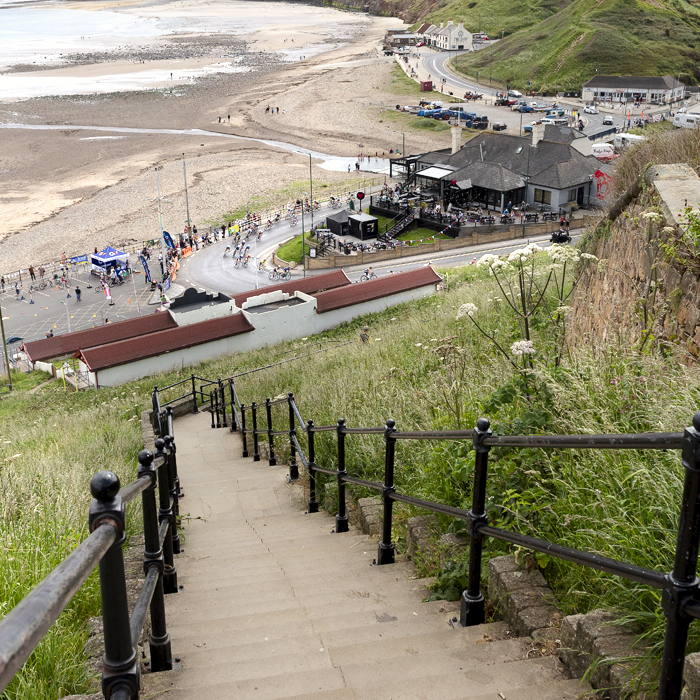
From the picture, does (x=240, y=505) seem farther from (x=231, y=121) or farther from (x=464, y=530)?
(x=231, y=121)

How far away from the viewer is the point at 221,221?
161 ft

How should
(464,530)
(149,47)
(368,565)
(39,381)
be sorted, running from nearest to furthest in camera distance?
(464,530) → (368,565) → (39,381) → (149,47)

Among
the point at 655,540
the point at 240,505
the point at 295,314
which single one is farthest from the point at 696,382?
the point at 295,314

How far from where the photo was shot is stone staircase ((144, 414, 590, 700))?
290 cm

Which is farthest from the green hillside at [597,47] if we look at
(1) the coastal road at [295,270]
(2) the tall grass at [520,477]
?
(2) the tall grass at [520,477]

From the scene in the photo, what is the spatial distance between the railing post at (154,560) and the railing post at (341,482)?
2.66m

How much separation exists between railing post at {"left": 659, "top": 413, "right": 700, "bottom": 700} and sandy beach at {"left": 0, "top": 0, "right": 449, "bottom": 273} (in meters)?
43.6

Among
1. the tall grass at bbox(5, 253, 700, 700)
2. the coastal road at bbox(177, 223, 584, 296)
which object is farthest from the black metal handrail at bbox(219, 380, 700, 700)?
the coastal road at bbox(177, 223, 584, 296)

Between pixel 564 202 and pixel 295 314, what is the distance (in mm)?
24635

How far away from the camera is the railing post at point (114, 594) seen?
171 centimetres

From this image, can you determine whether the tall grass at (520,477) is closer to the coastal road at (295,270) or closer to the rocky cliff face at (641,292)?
the rocky cliff face at (641,292)

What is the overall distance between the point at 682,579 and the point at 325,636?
79.3 inches

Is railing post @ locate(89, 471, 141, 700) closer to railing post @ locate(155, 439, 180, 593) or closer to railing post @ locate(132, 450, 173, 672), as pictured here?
railing post @ locate(132, 450, 173, 672)

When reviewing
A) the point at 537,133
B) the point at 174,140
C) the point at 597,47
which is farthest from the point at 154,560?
the point at 597,47
